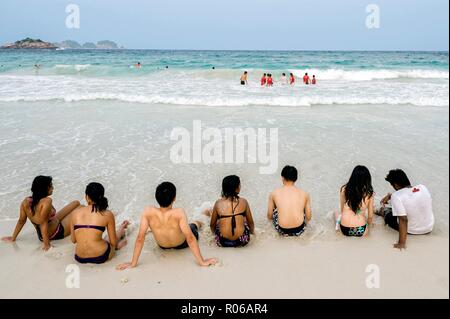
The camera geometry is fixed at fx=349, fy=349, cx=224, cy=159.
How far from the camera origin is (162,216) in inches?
140

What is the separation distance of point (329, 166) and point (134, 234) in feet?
12.4

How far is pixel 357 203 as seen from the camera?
13.0 ft

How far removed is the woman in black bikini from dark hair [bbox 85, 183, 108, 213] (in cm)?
120

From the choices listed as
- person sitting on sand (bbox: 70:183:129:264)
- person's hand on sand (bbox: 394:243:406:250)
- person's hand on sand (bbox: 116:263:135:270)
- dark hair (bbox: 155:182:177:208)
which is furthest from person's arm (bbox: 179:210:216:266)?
person's hand on sand (bbox: 394:243:406:250)

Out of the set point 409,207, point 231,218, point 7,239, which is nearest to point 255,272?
point 231,218

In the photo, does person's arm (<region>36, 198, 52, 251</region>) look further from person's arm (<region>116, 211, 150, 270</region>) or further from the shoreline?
person's arm (<region>116, 211, 150, 270</region>)

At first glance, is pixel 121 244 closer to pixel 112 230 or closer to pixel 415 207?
pixel 112 230

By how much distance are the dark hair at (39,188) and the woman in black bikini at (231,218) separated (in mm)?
1863

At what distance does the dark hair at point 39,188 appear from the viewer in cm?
378

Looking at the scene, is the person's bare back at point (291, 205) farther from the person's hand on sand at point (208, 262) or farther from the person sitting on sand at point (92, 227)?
the person sitting on sand at point (92, 227)

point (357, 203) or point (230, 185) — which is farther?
point (357, 203)

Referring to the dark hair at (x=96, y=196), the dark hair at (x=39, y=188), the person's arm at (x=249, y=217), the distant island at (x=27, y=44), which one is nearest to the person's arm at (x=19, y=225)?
the dark hair at (x=39, y=188)

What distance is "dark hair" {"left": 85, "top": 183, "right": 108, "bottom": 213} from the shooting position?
3482mm

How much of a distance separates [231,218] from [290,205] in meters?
0.75
